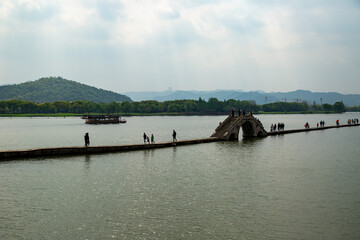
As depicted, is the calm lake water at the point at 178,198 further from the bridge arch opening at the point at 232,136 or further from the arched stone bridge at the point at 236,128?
the bridge arch opening at the point at 232,136

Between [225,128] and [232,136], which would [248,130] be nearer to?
[225,128]

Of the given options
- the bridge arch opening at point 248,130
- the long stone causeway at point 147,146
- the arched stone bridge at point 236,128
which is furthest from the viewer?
the bridge arch opening at point 248,130

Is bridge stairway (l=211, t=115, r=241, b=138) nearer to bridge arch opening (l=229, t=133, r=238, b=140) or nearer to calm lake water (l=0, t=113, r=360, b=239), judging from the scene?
bridge arch opening (l=229, t=133, r=238, b=140)

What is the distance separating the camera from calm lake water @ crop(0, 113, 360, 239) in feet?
60.4

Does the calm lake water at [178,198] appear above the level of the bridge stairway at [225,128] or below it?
below

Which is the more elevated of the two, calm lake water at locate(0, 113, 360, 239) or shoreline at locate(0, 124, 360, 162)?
shoreline at locate(0, 124, 360, 162)

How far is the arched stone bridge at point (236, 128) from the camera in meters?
63.5

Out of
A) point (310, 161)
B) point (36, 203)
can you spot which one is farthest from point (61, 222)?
point (310, 161)

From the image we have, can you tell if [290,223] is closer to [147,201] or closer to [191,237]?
[191,237]

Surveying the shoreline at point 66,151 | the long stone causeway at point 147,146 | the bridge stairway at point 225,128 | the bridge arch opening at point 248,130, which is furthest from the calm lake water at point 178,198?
the bridge arch opening at point 248,130

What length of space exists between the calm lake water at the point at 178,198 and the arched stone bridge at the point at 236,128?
2244 centimetres

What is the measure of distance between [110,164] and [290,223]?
23213mm

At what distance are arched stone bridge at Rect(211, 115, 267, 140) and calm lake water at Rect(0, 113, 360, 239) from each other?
22.4 m

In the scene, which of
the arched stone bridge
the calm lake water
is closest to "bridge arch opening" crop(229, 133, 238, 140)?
the arched stone bridge
